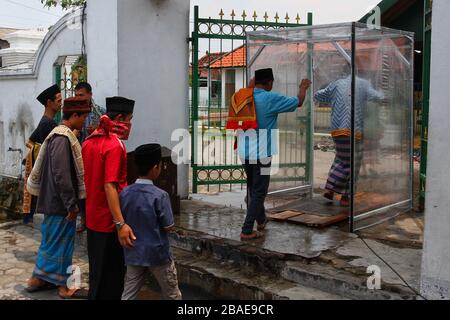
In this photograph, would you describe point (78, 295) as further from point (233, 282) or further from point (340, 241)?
point (340, 241)

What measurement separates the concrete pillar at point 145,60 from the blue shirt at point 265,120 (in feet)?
6.27

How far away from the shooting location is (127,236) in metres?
3.72

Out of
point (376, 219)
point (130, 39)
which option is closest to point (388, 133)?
point (376, 219)

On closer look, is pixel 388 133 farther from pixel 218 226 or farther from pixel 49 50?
pixel 49 50

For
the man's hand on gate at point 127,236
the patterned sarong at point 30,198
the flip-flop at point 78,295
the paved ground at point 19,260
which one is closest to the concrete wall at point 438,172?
the man's hand on gate at point 127,236

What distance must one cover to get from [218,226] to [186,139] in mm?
1781

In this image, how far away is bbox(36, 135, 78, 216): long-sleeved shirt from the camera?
454 cm

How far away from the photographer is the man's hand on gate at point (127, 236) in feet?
12.2

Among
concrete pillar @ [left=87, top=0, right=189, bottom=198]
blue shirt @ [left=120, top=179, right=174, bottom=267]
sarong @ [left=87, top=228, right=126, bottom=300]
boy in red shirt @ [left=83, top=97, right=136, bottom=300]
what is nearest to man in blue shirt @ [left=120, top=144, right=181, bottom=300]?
blue shirt @ [left=120, top=179, right=174, bottom=267]

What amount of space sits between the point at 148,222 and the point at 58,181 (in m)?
1.21

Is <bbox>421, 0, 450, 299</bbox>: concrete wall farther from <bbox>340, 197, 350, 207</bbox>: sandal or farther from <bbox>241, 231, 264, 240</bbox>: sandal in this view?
<bbox>340, 197, 350, 207</bbox>: sandal

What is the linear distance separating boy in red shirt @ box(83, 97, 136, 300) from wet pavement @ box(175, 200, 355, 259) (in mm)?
1530

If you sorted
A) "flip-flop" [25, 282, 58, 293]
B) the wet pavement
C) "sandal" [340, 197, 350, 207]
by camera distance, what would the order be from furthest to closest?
"sandal" [340, 197, 350, 207] < the wet pavement < "flip-flop" [25, 282, 58, 293]

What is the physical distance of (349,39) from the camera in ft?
19.4
